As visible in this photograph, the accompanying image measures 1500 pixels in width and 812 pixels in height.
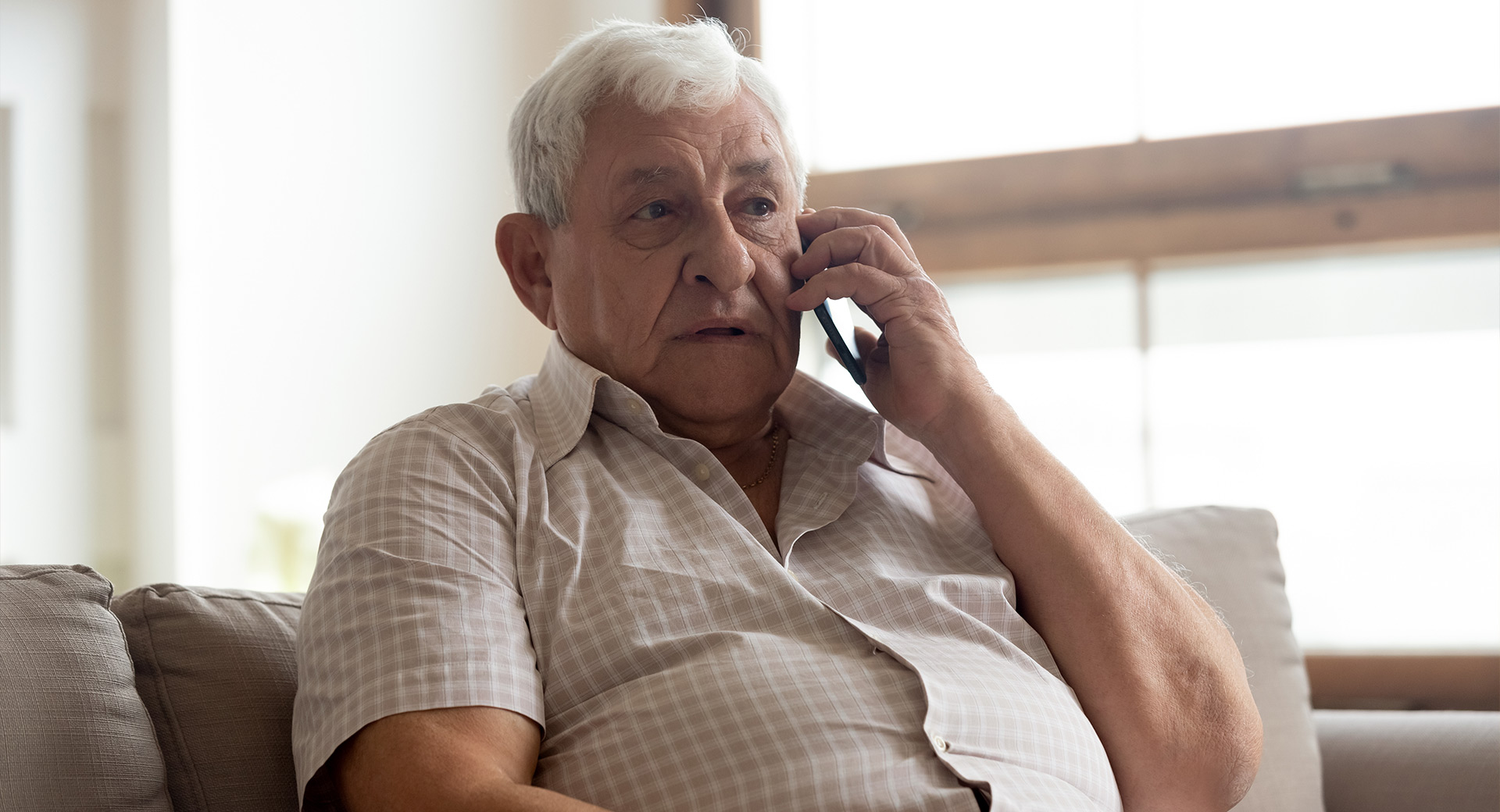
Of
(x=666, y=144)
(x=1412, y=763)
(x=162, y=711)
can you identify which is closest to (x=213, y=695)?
(x=162, y=711)

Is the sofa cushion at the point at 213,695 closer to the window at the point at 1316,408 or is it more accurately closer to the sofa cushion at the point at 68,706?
the sofa cushion at the point at 68,706

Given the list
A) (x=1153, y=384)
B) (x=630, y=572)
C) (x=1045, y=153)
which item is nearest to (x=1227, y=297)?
(x=1153, y=384)

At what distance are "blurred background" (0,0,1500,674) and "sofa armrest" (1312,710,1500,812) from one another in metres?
0.63

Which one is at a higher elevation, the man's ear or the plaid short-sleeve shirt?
the man's ear

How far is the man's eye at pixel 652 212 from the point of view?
1.24 m

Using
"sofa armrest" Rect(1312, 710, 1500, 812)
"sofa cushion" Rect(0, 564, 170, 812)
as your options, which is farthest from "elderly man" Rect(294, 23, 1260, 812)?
"sofa armrest" Rect(1312, 710, 1500, 812)

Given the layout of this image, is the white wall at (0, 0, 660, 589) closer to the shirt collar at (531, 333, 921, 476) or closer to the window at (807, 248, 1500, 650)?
the window at (807, 248, 1500, 650)

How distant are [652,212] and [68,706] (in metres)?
0.69

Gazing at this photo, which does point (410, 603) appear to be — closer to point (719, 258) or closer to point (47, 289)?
point (719, 258)

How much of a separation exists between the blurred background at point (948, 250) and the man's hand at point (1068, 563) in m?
0.97

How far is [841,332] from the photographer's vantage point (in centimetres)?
130

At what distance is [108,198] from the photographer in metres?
2.18

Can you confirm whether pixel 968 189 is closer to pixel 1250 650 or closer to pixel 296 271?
pixel 1250 650

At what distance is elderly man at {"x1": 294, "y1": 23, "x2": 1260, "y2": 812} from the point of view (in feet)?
3.07
